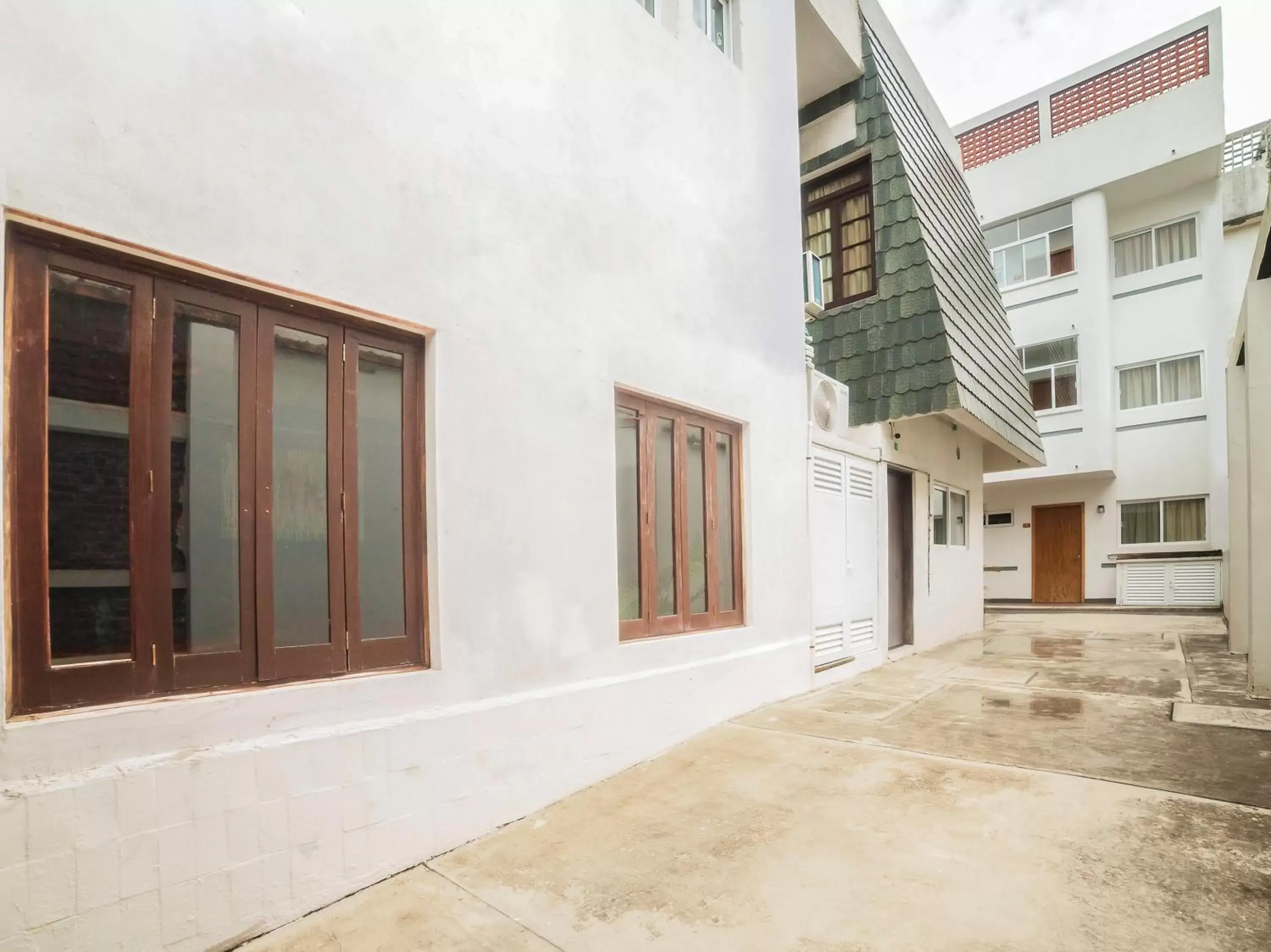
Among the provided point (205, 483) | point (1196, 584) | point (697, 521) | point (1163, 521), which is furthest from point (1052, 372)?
point (205, 483)

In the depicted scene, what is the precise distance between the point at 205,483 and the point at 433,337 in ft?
3.90

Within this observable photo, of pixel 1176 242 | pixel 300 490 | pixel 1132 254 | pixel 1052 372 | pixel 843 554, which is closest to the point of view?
pixel 300 490

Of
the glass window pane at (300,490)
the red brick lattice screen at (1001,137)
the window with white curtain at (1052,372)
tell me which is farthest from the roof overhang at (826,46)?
the window with white curtain at (1052,372)

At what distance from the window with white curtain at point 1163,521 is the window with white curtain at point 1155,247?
219 inches

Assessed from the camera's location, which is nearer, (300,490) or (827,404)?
(300,490)

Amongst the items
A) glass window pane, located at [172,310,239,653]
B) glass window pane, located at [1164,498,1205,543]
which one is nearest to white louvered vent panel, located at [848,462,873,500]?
glass window pane, located at [172,310,239,653]

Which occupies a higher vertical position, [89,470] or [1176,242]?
[1176,242]

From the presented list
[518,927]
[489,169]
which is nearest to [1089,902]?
[518,927]

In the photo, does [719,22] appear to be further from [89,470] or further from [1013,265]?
[1013,265]

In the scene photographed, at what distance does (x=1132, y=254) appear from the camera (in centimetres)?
1645

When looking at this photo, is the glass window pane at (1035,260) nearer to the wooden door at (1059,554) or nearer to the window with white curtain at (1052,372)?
the window with white curtain at (1052,372)

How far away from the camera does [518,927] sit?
2.50 meters

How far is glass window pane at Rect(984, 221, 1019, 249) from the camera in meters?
17.3

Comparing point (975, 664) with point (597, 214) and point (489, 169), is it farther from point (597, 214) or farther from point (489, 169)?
point (489, 169)
